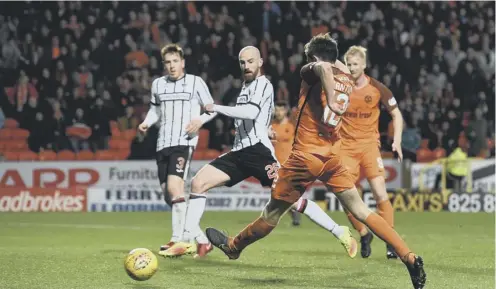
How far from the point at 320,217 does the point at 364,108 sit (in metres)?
1.39

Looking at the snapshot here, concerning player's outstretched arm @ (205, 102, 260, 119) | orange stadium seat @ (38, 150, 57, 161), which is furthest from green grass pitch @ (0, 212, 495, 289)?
orange stadium seat @ (38, 150, 57, 161)

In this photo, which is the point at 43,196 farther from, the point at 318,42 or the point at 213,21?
the point at 318,42

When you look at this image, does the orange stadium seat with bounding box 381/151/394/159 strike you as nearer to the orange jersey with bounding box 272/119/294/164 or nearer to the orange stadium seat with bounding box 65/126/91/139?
the orange jersey with bounding box 272/119/294/164

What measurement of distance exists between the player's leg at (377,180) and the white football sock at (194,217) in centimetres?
185

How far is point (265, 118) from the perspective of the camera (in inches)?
403

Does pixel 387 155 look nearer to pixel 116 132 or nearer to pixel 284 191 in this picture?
pixel 116 132

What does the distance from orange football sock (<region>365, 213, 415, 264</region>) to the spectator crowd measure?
12.4 meters

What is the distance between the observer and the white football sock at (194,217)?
1023 centimetres

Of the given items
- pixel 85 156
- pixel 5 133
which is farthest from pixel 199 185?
pixel 5 133

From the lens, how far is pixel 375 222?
8.12m

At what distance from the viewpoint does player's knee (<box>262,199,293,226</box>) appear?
841cm

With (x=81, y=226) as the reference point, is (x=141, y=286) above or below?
above

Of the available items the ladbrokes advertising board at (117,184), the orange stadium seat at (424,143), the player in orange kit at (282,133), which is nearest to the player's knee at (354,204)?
the player in orange kit at (282,133)

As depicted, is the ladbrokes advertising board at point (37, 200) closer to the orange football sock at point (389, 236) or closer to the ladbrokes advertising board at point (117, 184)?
the ladbrokes advertising board at point (117, 184)
